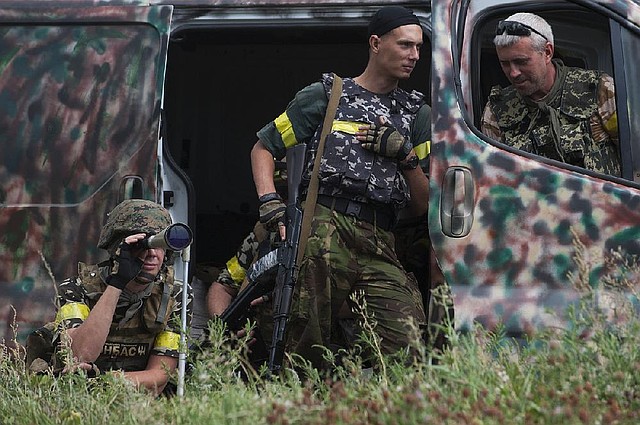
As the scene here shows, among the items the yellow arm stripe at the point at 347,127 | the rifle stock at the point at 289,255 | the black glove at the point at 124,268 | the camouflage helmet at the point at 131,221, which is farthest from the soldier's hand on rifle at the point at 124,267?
the yellow arm stripe at the point at 347,127

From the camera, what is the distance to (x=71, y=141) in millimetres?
6176

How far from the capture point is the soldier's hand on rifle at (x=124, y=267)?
216 inches

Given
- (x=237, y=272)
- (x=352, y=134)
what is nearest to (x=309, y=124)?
(x=352, y=134)

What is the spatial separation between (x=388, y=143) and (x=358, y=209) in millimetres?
326

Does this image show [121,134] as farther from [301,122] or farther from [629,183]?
[629,183]

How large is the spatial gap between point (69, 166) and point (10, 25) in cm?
68

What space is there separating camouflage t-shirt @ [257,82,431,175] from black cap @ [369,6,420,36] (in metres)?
0.35

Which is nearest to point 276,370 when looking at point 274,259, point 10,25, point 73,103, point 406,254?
point 274,259

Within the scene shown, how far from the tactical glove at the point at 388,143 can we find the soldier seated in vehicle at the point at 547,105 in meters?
0.34

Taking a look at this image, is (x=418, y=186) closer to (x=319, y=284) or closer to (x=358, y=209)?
(x=358, y=209)

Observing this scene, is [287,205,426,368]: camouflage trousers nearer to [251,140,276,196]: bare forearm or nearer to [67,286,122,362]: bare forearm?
[251,140,276,196]: bare forearm

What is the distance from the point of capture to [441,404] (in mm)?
3758

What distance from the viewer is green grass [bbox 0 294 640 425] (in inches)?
147

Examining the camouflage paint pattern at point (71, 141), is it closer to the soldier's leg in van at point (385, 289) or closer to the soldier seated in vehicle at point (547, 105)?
the soldier's leg in van at point (385, 289)
